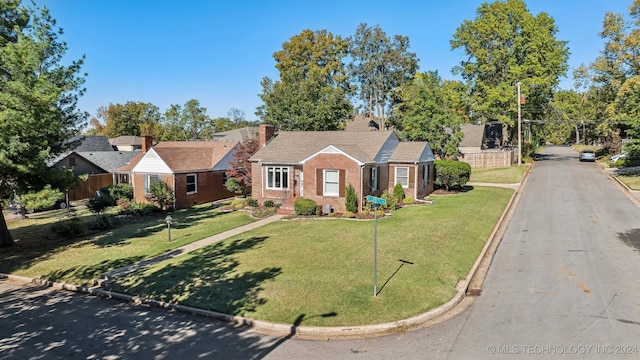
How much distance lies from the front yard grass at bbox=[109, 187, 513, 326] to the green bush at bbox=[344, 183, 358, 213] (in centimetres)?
267

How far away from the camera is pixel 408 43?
5809 centimetres

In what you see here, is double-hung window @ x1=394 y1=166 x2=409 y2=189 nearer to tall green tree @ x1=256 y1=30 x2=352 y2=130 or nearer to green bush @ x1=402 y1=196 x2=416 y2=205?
green bush @ x1=402 y1=196 x2=416 y2=205

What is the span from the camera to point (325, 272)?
41.8 ft

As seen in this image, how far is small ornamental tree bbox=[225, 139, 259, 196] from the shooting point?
100 ft

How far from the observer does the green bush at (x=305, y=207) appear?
23.1 metres

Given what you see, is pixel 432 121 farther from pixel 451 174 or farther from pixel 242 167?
pixel 242 167

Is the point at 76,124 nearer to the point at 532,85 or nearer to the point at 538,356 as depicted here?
the point at 538,356

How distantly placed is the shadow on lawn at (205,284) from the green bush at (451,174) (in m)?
19.7

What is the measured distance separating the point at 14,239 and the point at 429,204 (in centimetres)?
2356

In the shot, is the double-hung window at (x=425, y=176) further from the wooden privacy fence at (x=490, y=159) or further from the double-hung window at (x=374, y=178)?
the wooden privacy fence at (x=490, y=159)

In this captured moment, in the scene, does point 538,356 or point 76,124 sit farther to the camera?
point 76,124

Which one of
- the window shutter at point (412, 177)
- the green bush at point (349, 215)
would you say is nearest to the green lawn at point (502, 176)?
the window shutter at point (412, 177)

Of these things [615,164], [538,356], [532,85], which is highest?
[532,85]

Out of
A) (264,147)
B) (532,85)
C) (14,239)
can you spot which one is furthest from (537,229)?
(532,85)
